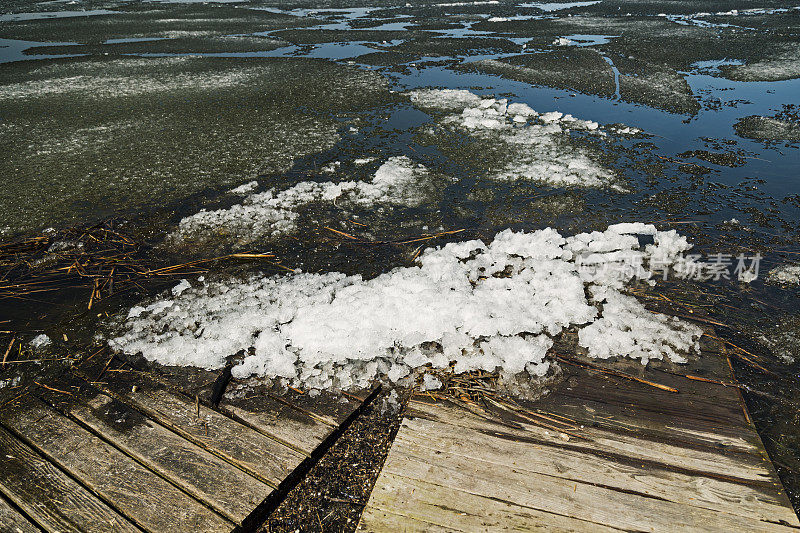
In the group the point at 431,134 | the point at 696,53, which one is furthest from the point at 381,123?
the point at 696,53

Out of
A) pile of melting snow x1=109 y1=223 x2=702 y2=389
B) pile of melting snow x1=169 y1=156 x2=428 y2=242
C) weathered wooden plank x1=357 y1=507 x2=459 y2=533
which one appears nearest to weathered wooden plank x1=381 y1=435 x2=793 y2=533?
weathered wooden plank x1=357 y1=507 x2=459 y2=533

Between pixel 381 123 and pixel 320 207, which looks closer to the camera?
pixel 320 207

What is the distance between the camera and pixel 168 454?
301cm

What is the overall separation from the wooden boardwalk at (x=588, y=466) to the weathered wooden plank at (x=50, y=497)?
1.66 meters

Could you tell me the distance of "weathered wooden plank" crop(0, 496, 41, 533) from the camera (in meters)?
2.60

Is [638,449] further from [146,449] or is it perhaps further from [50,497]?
[50,497]

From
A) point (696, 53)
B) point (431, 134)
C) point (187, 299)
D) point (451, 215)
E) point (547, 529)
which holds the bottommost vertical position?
point (547, 529)

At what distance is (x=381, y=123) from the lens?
31.6ft

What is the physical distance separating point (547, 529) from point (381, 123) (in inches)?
341

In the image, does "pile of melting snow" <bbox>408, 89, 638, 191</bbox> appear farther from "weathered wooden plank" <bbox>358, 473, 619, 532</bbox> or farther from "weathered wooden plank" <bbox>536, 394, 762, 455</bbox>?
"weathered wooden plank" <bbox>358, 473, 619, 532</bbox>

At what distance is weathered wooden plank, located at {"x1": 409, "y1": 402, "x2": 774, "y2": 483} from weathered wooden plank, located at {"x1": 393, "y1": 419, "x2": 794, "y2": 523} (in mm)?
63

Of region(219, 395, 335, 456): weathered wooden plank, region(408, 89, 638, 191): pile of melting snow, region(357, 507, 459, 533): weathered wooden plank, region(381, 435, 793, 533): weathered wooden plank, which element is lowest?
region(357, 507, 459, 533): weathered wooden plank

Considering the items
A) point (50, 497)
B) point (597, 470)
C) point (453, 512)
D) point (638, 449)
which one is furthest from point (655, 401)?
point (50, 497)

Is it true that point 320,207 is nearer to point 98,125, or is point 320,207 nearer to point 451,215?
point 451,215
